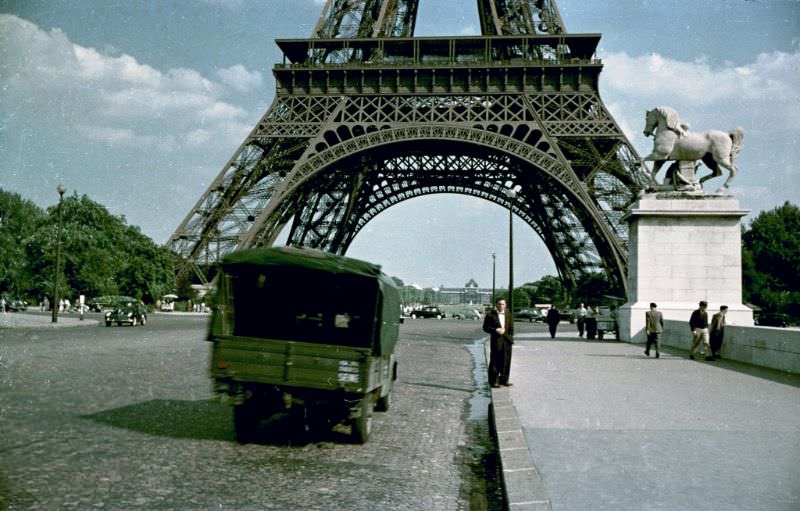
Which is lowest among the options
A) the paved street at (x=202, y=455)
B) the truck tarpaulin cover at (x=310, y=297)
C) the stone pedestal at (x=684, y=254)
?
the paved street at (x=202, y=455)

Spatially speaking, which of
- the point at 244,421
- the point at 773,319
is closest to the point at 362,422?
the point at 244,421

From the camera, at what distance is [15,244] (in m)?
61.3

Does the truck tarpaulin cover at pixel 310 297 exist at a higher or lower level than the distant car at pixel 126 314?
higher

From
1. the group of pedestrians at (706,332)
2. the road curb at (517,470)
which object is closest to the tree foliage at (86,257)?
the group of pedestrians at (706,332)

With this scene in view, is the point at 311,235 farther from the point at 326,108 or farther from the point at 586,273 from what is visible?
the point at 586,273

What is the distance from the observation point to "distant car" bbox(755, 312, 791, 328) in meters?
47.3

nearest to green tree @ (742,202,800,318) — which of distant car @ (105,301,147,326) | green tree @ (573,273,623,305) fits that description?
green tree @ (573,273,623,305)

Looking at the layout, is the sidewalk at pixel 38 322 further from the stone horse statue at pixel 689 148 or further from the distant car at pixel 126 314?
the stone horse statue at pixel 689 148

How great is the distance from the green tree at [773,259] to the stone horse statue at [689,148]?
37.7 m

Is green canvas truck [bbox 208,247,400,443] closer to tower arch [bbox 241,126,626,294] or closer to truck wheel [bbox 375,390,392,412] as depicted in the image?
truck wheel [bbox 375,390,392,412]

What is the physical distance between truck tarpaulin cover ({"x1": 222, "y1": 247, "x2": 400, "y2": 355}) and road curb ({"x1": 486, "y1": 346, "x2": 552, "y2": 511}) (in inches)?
67.4

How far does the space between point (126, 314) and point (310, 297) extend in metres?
33.1

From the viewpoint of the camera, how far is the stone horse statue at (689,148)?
24172 millimetres

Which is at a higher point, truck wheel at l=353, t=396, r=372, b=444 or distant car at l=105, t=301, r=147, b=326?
distant car at l=105, t=301, r=147, b=326
